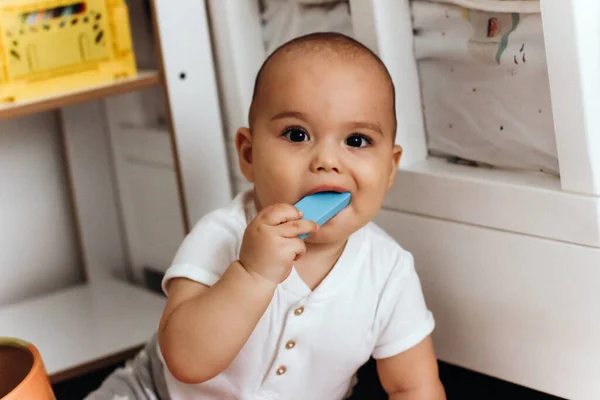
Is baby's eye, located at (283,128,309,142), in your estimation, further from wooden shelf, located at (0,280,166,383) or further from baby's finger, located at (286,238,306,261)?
wooden shelf, located at (0,280,166,383)

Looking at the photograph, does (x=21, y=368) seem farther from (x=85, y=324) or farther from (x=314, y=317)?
(x=85, y=324)

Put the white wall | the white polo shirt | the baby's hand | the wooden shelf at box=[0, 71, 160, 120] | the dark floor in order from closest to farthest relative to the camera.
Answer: the baby's hand → the white polo shirt → the wooden shelf at box=[0, 71, 160, 120] → the dark floor → the white wall

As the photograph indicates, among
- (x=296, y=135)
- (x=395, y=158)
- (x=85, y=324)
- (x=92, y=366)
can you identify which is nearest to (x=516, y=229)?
(x=395, y=158)

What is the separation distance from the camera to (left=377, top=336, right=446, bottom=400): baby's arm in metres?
0.90

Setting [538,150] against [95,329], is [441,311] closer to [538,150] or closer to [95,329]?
[538,150]

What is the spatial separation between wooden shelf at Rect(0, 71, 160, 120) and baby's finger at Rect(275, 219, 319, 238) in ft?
1.43

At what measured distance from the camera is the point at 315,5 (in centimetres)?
105

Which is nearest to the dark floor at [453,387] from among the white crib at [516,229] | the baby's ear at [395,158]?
the white crib at [516,229]

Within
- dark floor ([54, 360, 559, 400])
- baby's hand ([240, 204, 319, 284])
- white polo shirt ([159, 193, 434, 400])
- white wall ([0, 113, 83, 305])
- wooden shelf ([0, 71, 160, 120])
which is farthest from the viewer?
white wall ([0, 113, 83, 305])

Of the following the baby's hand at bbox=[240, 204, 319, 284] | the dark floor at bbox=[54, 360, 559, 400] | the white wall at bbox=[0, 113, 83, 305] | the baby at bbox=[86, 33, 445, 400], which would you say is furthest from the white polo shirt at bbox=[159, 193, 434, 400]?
the white wall at bbox=[0, 113, 83, 305]

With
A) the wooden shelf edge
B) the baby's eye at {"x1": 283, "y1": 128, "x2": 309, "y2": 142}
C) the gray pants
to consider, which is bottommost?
the wooden shelf edge

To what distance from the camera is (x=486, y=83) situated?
87 cm

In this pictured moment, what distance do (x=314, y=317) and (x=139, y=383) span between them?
0.24 meters

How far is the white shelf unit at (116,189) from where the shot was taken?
114 centimetres
